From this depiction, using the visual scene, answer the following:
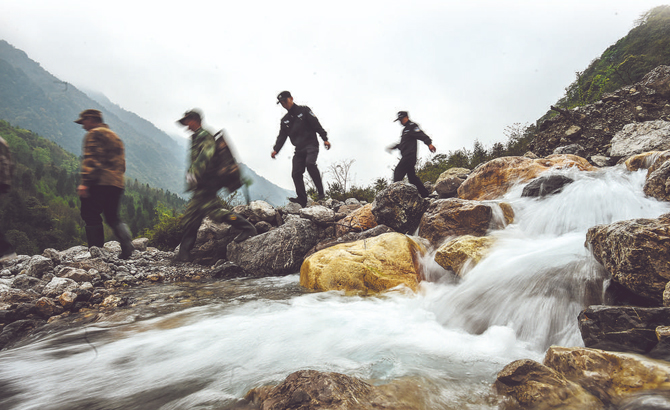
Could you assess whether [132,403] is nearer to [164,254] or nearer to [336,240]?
[336,240]

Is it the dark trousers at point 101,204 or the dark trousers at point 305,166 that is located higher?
the dark trousers at point 305,166

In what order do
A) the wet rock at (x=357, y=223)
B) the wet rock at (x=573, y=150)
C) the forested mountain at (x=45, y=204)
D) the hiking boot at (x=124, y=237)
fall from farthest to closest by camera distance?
1. the forested mountain at (x=45, y=204)
2. the wet rock at (x=573, y=150)
3. the wet rock at (x=357, y=223)
4. the hiking boot at (x=124, y=237)

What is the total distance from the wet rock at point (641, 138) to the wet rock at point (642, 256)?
7.60 m

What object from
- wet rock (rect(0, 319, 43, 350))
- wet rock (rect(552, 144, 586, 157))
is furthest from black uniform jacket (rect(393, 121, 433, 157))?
wet rock (rect(0, 319, 43, 350))

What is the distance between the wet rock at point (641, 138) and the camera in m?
7.39

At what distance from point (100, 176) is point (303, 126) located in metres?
4.43

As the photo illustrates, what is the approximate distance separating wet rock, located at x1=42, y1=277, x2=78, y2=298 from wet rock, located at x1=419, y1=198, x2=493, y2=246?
5500 millimetres

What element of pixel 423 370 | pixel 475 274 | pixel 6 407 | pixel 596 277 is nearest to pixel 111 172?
pixel 6 407

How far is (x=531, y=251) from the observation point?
12.4 ft

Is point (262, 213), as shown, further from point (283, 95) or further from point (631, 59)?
point (631, 59)

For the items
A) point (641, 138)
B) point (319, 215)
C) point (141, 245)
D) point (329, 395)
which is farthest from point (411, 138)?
point (141, 245)

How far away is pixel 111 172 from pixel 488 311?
6037 mm

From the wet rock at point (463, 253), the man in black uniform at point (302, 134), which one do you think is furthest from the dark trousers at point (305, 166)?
the wet rock at point (463, 253)

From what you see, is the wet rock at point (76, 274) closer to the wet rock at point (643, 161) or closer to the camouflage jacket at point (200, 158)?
the camouflage jacket at point (200, 158)
